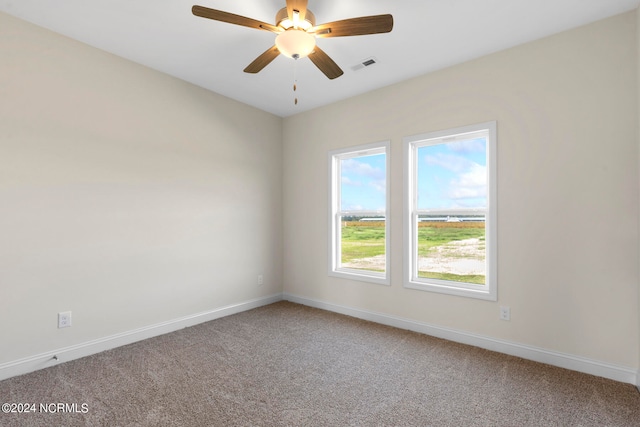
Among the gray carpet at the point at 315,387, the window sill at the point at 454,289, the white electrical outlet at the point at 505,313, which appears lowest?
the gray carpet at the point at 315,387

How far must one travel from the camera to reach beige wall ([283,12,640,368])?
234 centimetres

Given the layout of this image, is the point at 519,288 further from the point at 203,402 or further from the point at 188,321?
the point at 188,321

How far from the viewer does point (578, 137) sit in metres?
2.51

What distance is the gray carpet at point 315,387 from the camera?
6.31ft

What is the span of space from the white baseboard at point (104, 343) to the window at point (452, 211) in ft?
7.48

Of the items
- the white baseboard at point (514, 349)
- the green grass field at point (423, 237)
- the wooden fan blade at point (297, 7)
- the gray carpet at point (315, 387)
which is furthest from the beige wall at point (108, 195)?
the wooden fan blade at point (297, 7)

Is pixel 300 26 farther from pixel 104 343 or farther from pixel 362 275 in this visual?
pixel 104 343

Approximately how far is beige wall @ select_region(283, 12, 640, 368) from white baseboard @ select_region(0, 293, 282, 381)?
84.4 inches

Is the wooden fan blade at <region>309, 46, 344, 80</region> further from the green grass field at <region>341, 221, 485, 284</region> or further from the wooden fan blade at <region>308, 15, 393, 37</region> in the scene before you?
the green grass field at <region>341, 221, 485, 284</region>

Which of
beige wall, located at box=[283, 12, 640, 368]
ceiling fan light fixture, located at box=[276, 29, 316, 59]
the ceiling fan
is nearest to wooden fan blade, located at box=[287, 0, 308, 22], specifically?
the ceiling fan

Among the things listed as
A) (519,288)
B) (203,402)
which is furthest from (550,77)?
(203,402)

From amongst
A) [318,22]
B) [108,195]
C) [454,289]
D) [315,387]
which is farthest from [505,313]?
[108,195]

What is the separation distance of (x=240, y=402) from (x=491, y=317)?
89.3 inches

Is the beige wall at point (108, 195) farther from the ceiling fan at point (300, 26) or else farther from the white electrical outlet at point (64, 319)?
the ceiling fan at point (300, 26)
